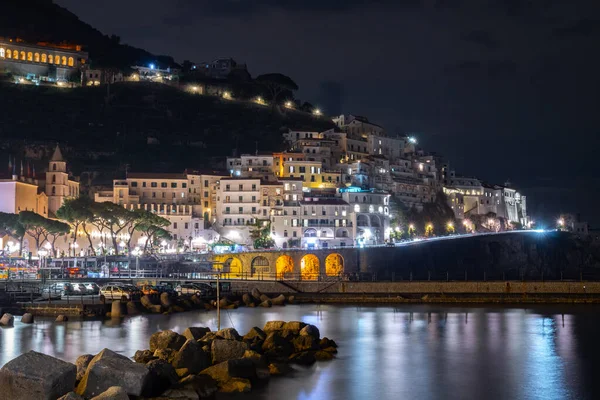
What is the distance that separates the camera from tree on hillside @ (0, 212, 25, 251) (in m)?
80.1

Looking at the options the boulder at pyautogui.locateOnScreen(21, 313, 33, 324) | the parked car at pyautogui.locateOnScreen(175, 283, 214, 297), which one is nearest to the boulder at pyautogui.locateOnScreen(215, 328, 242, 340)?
the boulder at pyautogui.locateOnScreen(21, 313, 33, 324)

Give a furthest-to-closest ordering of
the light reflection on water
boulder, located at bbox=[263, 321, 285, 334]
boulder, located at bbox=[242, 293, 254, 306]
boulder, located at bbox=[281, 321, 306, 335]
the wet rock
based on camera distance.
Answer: boulder, located at bbox=[242, 293, 254, 306], boulder, located at bbox=[263, 321, 285, 334], boulder, located at bbox=[281, 321, 306, 335], the wet rock, the light reflection on water

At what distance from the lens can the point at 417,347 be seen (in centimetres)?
3931

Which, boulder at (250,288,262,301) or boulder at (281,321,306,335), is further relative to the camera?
boulder at (250,288,262,301)

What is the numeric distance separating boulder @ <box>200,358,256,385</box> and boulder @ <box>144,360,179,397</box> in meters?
1.59

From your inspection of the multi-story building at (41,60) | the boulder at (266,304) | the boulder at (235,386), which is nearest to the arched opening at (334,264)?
the boulder at (266,304)

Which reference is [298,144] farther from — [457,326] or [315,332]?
[315,332]

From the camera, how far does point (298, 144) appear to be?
127500 mm

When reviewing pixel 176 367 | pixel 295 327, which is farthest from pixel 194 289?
pixel 176 367

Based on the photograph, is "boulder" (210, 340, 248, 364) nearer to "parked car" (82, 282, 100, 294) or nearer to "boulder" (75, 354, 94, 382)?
"boulder" (75, 354, 94, 382)

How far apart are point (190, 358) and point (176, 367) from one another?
22.4 inches

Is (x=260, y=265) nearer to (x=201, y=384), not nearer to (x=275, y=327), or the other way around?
(x=275, y=327)

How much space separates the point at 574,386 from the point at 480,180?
127 meters

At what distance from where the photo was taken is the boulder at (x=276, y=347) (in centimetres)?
3145
